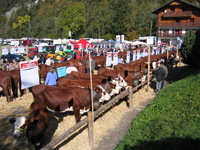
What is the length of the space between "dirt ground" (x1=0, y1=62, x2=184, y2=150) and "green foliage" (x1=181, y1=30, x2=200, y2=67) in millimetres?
6700

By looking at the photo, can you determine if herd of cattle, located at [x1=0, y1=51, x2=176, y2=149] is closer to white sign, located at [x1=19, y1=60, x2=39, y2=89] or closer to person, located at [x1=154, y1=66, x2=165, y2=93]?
white sign, located at [x1=19, y1=60, x2=39, y2=89]

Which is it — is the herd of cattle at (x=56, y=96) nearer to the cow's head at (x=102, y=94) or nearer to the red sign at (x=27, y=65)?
the cow's head at (x=102, y=94)

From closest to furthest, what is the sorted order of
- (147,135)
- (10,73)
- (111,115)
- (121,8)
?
(147,135) < (111,115) < (10,73) < (121,8)

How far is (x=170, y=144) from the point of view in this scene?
19.2ft

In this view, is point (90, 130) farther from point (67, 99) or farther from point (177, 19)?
point (177, 19)

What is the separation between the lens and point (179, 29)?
181ft

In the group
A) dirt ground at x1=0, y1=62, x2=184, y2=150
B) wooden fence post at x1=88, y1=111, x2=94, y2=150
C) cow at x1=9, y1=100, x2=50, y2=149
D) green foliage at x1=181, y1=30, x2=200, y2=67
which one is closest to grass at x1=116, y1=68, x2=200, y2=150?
dirt ground at x1=0, y1=62, x2=184, y2=150

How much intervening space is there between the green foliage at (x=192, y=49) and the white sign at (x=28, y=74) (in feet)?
38.0

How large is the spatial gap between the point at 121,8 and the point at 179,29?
2123 centimetres

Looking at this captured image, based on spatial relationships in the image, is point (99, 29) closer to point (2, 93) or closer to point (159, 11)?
point (159, 11)

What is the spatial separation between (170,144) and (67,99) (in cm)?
383

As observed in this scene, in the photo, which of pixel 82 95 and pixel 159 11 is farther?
pixel 159 11

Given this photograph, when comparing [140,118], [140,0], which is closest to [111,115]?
[140,118]

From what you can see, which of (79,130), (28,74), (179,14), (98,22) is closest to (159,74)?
(79,130)
